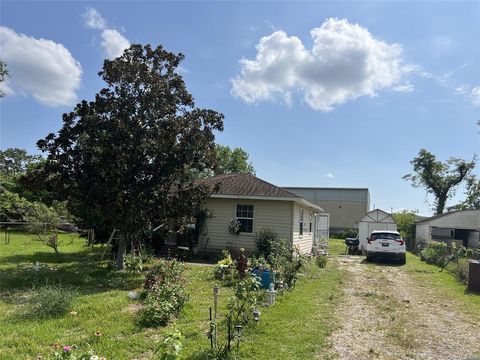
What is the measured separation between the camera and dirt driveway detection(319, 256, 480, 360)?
5.45 meters

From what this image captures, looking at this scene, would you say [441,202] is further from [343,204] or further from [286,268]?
[286,268]

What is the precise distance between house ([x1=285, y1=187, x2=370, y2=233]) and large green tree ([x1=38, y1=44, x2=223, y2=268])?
4286cm

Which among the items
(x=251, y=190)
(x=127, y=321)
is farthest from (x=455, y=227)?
(x=127, y=321)

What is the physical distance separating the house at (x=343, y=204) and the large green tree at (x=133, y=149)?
4286 centimetres

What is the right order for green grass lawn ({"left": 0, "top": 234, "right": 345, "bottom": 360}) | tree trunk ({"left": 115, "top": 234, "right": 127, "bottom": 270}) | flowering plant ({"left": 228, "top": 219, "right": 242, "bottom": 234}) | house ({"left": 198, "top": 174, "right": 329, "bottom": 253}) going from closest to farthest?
green grass lawn ({"left": 0, "top": 234, "right": 345, "bottom": 360}) → tree trunk ({"left": 115, "top": 234, "right": 127, "bottom": 270}) → house ({"left": 198, "top": 174, "right": 329, "bottom": 253}) → flowering plant ({"left": 228, "top": 219, "right": 242, "bottom": 234})

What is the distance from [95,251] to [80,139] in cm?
774

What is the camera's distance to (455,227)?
28188 mm

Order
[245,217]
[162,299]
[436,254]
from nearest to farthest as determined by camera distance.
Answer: [162,299]
[245,217]
[436,254]

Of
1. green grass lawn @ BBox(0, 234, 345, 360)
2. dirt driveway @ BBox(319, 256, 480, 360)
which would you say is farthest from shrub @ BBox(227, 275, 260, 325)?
dirt driveway @ BBox(319, 256, 480, 360)

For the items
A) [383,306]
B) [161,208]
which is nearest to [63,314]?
[161,208]

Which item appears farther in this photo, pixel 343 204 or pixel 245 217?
pixel 343 204

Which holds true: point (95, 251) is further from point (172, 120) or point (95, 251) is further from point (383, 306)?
point (383, 306)

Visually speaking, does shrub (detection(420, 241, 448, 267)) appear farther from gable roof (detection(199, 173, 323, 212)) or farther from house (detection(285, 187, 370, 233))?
house (detection(285, 187, 370, 233))

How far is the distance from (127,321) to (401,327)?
4.54 m
